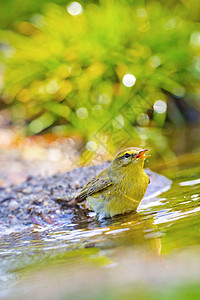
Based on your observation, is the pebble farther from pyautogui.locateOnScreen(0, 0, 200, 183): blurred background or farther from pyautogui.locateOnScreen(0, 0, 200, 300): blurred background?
pyautogui.locateOnScreen(0, 0, 200, 183): blurred background

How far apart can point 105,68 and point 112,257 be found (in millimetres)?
5271

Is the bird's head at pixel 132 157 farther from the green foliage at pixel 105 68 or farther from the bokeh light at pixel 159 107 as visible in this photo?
the bokeh light at pixel 159 107

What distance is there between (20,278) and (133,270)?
572mm

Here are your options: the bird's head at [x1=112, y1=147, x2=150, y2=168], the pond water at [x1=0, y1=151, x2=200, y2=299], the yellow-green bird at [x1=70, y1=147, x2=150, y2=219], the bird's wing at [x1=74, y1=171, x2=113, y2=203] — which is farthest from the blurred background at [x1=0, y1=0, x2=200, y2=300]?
the pond water at [x1=0, y1=151, x2=200, y2=299]

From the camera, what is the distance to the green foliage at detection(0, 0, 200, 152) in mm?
6926

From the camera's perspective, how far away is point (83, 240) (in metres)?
2.78

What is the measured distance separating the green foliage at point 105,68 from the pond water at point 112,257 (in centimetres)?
350

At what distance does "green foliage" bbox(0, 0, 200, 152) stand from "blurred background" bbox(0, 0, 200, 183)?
15mm

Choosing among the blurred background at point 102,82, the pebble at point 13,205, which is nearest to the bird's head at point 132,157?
the pebble at point 13,205

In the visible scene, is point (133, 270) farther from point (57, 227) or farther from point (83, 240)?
point (57, 227)

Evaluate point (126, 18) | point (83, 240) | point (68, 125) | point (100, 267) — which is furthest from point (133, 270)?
point (126, 18)

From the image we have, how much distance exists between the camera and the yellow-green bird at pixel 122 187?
138 inches

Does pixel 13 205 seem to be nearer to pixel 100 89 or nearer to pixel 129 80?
pixel 100 89

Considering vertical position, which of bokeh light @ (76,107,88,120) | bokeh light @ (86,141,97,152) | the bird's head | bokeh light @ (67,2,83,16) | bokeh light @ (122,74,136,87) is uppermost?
bokeh light @ (67,2,83,16)
